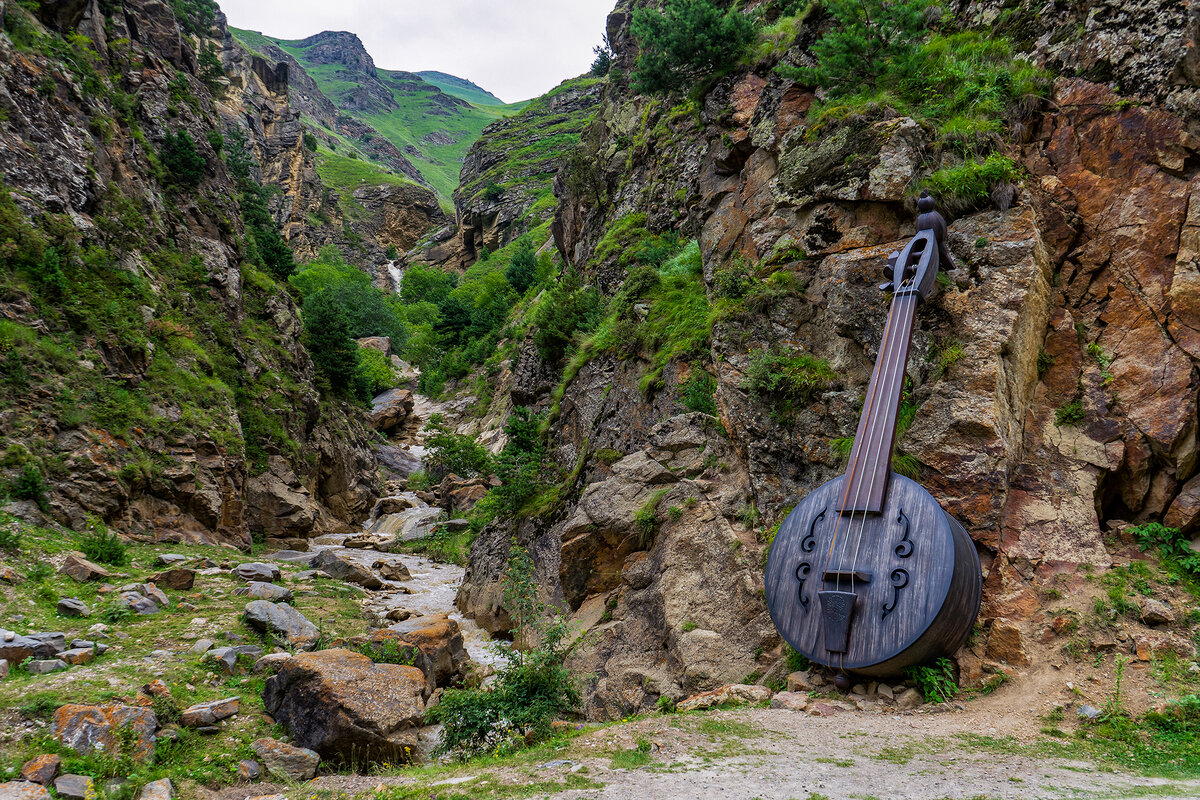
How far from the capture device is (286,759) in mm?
6527

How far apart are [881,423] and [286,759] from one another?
7.52 m

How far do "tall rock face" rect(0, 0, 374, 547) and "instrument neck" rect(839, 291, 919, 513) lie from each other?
14854mm

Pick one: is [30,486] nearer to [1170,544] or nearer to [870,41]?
[1170,544]

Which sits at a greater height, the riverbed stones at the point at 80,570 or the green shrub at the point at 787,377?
the green shrub at the point at 787,377

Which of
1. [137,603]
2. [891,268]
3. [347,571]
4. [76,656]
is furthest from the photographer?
[347,571]

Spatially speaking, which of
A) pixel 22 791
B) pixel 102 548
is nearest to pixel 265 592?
pixel 102 548

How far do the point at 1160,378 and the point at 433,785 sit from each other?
9155 millimetres

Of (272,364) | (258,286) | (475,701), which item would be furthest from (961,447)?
(258,286)

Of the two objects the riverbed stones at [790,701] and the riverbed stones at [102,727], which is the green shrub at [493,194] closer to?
the riverbed stones at [102,727]

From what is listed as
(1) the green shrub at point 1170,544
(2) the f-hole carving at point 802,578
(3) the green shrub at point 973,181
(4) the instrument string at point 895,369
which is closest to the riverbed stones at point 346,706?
(2) the f-hole carving at point 802,578

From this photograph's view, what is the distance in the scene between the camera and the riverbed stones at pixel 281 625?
1016 cm

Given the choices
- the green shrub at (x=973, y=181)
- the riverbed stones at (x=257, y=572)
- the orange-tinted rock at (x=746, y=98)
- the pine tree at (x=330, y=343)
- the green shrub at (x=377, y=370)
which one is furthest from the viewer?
the green shrub at (x=377, y=370)

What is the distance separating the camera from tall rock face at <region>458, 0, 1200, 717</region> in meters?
7.30

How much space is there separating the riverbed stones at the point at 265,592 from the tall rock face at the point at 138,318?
3.94 m
